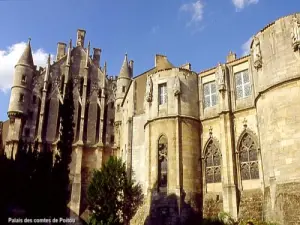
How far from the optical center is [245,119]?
22.9 m

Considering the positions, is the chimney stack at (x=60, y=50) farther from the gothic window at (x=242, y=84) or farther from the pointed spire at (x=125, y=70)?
the gothic window at (x=242, y=84)

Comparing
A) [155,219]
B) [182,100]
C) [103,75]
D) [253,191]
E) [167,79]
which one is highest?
[103,75]

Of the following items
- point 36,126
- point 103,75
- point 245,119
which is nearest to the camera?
point 245,119

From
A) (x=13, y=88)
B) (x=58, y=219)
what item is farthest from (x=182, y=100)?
(x=13, y=88)

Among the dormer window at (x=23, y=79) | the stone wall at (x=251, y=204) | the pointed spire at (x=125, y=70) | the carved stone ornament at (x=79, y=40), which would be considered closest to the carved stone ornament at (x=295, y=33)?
the stone wall at (x=251, y=204)

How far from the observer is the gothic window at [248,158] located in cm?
2178

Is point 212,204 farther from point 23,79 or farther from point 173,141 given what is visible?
point 23,79

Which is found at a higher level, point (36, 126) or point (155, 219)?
point (36, 126)

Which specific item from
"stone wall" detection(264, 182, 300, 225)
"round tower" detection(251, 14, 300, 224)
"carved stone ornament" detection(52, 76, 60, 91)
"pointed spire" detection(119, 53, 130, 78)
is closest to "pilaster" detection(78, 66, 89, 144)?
"carved stone ornament" detection(52, 76, 60, 91)

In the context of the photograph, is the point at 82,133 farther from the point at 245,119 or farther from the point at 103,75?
the point at 245,119


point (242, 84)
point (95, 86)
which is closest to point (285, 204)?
point (242, 84)

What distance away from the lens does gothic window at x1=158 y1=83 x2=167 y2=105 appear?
25.3 metres

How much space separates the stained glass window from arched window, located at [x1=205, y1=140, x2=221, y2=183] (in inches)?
117

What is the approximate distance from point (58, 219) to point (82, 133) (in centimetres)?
2064
